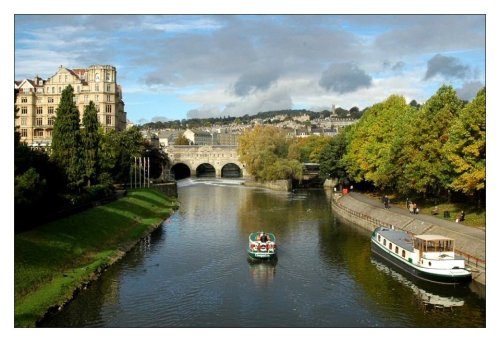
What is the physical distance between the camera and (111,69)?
436 feet

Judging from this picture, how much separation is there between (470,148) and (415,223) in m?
11.2

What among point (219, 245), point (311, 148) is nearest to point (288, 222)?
point (219, 245)

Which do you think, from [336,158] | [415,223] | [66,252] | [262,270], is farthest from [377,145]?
[66,252]

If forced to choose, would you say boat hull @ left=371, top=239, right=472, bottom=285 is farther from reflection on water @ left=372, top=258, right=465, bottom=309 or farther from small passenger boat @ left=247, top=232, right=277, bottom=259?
small passenger boat @ left=247, top=232, right=277, bottom=259

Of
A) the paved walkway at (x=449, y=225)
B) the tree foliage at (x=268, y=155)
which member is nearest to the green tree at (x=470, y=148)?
the paved walkway at (x=449, y=225)

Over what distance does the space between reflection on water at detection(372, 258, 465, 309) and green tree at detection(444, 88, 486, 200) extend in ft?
46.0

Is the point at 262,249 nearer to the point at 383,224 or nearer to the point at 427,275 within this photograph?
the point at 427,275

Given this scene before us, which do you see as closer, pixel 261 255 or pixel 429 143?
pixel 261 255

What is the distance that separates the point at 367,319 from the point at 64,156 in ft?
159

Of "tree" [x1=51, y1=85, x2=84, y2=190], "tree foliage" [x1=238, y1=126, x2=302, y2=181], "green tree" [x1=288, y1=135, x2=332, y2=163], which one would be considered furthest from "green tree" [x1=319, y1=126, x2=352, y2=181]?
"tree" [x1=51, y1=85, x2=84, y2=190]

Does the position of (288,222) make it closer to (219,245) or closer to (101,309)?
(219,245)

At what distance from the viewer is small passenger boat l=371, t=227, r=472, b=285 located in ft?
146

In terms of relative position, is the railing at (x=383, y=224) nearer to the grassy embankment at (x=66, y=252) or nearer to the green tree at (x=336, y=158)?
the green tree at (x=336, y=158)

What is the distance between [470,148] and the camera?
5653cm
